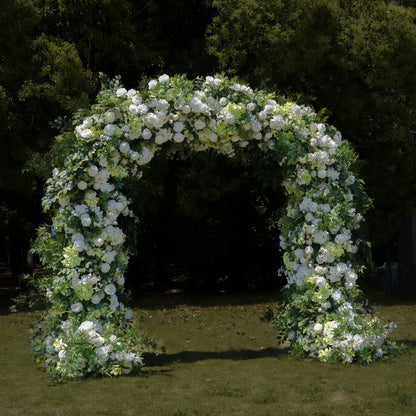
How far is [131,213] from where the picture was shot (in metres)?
9.62

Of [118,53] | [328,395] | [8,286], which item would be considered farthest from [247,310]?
[8,286]

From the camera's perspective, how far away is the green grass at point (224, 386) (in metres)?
7.42

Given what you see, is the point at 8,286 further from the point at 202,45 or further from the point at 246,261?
the point at 202,45

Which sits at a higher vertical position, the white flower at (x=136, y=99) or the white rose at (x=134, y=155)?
the white flower at (x=136, y=99)

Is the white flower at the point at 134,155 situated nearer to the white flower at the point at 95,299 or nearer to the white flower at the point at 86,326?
the white flower at the point at 95,299

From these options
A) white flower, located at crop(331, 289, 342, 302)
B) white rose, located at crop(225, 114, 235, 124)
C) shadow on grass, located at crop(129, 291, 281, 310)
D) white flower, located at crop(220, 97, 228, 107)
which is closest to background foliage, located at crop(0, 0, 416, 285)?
shadow on grass, located at crop(129, 291, 281, 310)

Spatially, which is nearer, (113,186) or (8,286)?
(113,186)

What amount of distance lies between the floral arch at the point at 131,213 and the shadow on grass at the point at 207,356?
45cm

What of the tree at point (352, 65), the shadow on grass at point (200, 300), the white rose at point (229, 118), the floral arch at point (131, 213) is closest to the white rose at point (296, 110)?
the floral arch at point (131, 213)

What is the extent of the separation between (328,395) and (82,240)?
3537 millimetres

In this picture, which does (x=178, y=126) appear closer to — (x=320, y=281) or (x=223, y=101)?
(x=223, y=101)

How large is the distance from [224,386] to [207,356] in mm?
2347

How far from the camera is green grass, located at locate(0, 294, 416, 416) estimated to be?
7418mm

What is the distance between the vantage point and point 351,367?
933 cm
